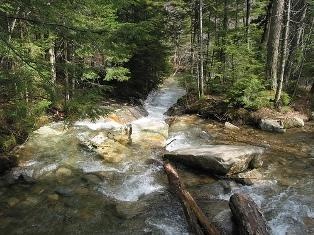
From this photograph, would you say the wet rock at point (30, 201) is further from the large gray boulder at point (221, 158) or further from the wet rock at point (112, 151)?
the large gray boulder at point (221, 158)

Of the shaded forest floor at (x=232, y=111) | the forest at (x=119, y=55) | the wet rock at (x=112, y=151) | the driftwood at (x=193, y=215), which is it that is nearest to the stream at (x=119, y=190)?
the wet rock at (x=112, y=151)

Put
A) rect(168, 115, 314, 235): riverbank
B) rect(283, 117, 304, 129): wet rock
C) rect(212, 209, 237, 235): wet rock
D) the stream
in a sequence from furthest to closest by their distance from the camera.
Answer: rect(283, 117, 304, 129): wet rock < rect(168, 115, 314, 235): riverbank < the stream < rect(212, 209, 237, 235): wet rock

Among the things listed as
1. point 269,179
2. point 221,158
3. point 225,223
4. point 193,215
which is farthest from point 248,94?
point 193,215

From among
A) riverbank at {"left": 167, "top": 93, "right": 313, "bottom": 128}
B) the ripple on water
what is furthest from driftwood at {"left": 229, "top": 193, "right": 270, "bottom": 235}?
riverbank at {"left": 167, "top": 93, "right": 313, "bottom": 128}

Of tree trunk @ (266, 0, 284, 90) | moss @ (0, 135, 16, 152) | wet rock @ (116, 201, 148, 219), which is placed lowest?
wet rock @ (116, 201, 148, 219)

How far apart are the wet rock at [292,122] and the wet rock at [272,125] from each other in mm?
353

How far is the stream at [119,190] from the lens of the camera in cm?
822

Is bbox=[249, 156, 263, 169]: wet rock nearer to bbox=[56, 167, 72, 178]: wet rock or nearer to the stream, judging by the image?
the stream

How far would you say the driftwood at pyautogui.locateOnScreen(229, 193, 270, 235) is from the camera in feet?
22.6

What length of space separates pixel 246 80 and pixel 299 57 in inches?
188

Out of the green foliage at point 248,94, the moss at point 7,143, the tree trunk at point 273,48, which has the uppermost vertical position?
the tree trunk at point 273,48

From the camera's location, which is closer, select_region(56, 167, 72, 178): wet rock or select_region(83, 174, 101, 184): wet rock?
select_region(83, 174, 101, 184): wet rock

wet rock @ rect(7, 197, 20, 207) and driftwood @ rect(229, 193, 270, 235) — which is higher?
driftwood @ rect(229, 193, 270, 235)

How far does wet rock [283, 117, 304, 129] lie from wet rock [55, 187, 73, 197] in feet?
32.6
